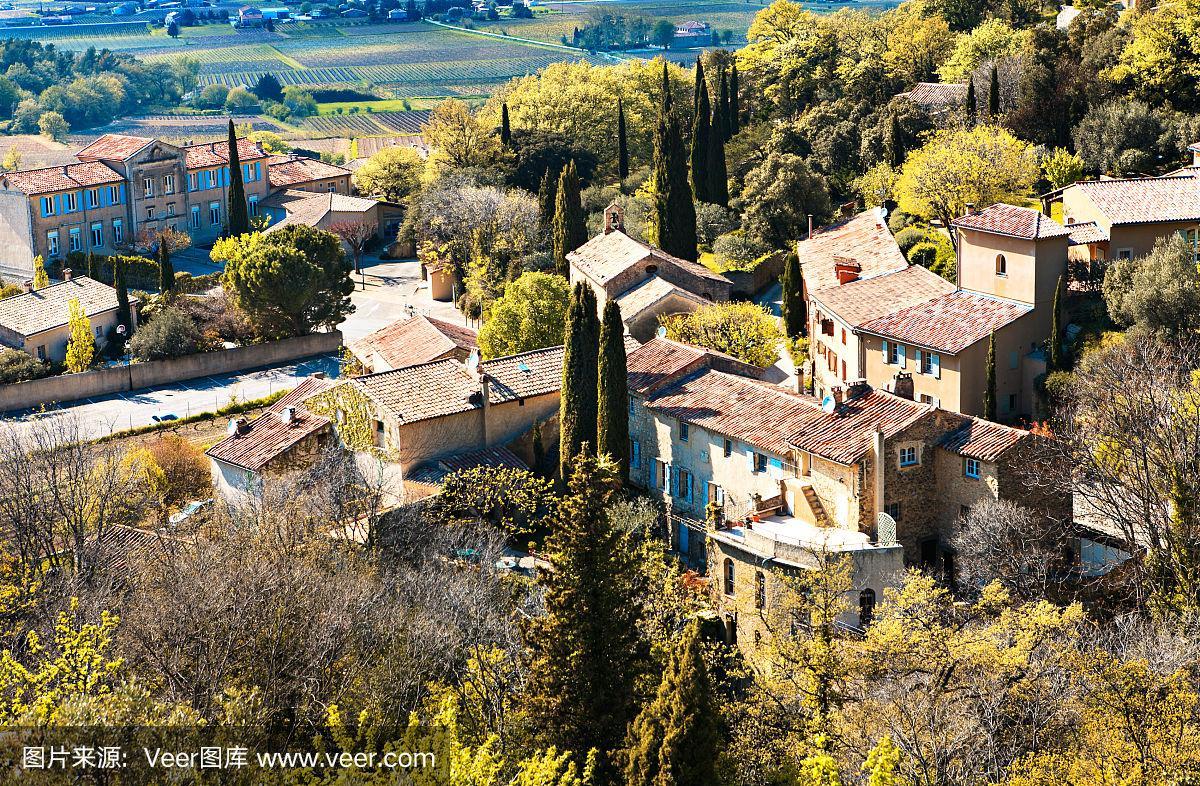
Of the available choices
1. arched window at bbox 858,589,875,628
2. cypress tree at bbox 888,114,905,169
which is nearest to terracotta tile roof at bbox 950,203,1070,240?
arched window at bbox 858,589,875,628

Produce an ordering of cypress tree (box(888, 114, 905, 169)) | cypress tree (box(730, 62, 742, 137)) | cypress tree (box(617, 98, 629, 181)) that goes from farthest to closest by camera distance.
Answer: cypress tree (box(617, 98, 629, 181)) → cypress tree (box(730, 62, 742, 137)) → cypress tree (box(888, 114, 905, 169))

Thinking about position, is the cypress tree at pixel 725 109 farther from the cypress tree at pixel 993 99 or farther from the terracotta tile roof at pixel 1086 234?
the terracotta tile roof at pixel 1086 234

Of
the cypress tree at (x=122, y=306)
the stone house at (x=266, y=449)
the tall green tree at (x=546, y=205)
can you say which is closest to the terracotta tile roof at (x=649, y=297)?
the stone house at (x=266, y=449)

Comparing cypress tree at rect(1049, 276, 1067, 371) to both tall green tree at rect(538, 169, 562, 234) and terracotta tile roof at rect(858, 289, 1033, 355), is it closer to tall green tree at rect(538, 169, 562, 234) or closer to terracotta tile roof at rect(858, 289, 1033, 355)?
terracotta tile roof at rect(858, 289, 1033, 355)

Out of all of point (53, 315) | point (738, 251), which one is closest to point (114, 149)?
point (53, 315)

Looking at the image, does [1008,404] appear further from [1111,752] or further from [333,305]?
[333,305]

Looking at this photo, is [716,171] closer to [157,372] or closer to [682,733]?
[157,372]

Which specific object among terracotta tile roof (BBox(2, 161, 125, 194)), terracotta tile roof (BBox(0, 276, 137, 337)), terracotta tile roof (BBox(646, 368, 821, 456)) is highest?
terracotta tile roof (BBox(2, 161, 125, 194))
